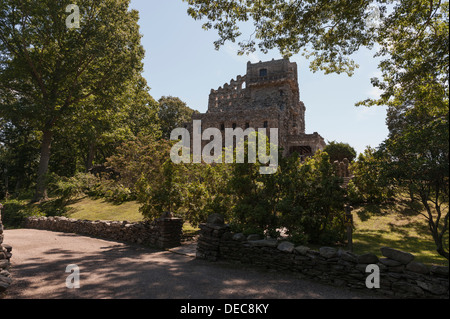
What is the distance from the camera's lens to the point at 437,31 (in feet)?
27.4

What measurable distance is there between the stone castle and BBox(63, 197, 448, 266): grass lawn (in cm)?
1354

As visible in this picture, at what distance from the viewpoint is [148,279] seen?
634cm

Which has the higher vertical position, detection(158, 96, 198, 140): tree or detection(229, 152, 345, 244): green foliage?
detection(158, 96, 198, 140): tree

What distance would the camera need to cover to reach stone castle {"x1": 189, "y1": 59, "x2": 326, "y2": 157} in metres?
31.3

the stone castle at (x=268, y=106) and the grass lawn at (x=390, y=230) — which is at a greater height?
the stone castle at (x=268, y=106)

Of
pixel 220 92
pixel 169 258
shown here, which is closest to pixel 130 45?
pixel 169 258

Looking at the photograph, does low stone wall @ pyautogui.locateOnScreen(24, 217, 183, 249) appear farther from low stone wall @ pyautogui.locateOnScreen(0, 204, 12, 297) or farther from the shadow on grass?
the shadow on grass

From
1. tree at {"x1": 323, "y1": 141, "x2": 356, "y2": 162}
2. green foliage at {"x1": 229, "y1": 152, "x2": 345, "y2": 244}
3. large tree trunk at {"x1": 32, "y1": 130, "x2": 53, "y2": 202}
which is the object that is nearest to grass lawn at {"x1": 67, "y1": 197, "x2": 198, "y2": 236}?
large tree trunk at {"x1": 32, "y1": 130, "x2": 53, "y2": 202}

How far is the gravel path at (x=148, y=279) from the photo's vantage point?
214 inches

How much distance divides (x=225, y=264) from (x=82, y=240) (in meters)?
8.06

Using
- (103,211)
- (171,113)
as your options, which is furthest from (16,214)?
(171,113)

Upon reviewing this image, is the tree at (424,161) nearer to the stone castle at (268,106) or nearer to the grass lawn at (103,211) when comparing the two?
the grass lawn at (103,211)

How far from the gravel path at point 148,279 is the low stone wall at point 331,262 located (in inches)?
12.6

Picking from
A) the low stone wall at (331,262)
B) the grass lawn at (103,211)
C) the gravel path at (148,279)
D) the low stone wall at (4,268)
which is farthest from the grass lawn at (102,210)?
the low stone wall at (4,268)
